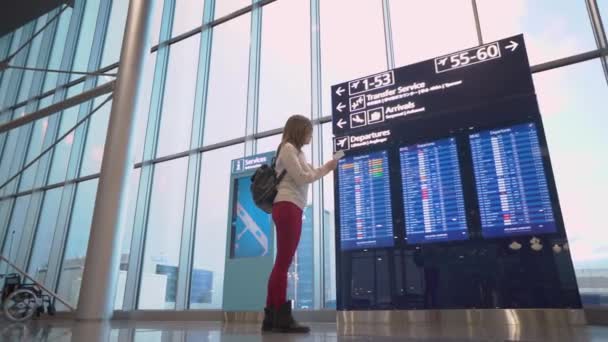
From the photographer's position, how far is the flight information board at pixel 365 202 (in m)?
2.81

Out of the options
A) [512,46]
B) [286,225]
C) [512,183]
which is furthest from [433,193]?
[286,225]

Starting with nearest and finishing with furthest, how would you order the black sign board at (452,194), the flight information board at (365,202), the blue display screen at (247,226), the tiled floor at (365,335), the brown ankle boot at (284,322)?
the tiled floor at (365,335), the brown ankle boot at (284,322), the black sign board at (452,194), the flight information board at (365,202), the blue display screen at (247,226)

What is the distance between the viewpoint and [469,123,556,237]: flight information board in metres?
2.33

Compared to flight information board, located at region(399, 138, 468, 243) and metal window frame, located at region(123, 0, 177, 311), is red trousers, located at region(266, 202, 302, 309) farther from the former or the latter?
metal window frame, located at region(123, 0, 177, 311)

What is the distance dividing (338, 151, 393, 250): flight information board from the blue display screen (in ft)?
2.93

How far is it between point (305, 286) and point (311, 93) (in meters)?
2.17

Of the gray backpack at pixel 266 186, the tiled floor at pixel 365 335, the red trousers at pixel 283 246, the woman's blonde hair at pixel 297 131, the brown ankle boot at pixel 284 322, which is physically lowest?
the tiled floor at pixel 365 335

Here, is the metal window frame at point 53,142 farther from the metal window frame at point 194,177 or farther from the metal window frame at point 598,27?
the metal window frame at point 598,27

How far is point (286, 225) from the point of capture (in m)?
1.97

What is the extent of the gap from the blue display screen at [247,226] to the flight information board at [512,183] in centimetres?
186

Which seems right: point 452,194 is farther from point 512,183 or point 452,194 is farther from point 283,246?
point 283,246

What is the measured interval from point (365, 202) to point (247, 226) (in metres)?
1.31

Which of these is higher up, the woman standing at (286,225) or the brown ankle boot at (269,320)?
the woman standing at (286,225)

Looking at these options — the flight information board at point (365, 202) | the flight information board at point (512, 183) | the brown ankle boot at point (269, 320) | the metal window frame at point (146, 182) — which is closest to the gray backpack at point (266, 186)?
the brown ankle boot at point (269, 320)
